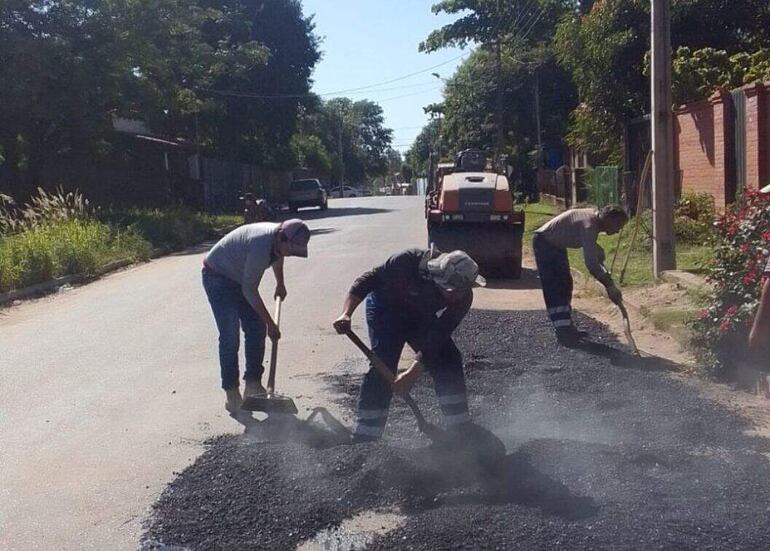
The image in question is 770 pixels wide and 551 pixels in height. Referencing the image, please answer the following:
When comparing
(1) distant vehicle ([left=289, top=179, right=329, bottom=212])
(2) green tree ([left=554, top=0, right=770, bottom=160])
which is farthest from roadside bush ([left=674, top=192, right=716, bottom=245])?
(1) distant vehicle ([left=289, top=179, right=329, bottom=212])

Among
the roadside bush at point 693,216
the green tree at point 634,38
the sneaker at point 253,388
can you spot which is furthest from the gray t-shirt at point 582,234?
the green tree at point 634,38

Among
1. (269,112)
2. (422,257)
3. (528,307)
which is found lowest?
(528,307)

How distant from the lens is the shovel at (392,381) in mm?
5894

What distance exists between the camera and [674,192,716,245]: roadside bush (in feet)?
55.0

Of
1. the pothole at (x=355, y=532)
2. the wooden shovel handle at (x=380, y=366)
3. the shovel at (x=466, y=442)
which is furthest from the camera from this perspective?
the wooden shovel handle at (x=380, y=366)

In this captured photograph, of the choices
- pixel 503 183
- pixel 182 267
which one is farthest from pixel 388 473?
pixel 182 267

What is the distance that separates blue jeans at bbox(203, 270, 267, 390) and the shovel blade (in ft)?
1.01

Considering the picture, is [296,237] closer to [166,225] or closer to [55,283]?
[55,283]

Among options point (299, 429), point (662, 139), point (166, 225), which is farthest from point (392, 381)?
point (166, 225)

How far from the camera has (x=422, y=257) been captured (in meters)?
5.80

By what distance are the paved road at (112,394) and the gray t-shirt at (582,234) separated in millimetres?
2440

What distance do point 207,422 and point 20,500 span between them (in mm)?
1788

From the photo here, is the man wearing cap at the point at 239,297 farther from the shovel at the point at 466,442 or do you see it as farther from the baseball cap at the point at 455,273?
the baseball cap at the point at 455,273

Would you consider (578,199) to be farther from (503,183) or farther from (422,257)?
(422,257)
